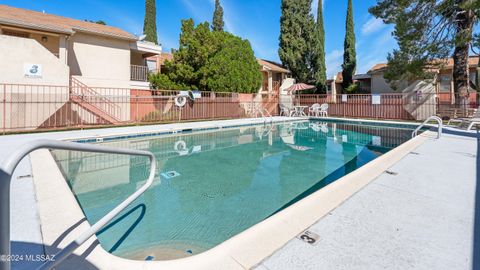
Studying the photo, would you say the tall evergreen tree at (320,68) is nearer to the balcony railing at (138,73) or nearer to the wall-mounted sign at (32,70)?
the balcony railing at (138,73)

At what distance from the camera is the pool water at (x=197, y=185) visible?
9.96 feet

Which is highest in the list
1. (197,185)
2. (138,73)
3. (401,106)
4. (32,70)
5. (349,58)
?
(349,58)

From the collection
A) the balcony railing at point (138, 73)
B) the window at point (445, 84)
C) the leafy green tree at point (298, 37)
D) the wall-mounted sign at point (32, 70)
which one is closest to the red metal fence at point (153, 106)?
the wall-mounted sign at point (32, 70)

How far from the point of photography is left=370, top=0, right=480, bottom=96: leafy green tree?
13.5 metres

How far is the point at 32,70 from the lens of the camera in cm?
1048

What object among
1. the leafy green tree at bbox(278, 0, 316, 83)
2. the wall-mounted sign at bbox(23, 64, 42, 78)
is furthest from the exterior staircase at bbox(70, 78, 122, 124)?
the leafy green tree at bbox(278, 0, 316, 83)

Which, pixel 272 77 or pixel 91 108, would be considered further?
pixel 272 77

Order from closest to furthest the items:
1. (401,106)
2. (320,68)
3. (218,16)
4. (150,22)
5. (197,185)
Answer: (197,185)
(401,106)
(320,68)
(150,22)
(218,16)

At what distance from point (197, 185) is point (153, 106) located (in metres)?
10.3

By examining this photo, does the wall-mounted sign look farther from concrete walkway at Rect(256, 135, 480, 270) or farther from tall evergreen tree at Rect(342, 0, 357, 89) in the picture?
tall evergreen tree at Rect(342, 0, 357, 89)

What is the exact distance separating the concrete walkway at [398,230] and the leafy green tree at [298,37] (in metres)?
22.9

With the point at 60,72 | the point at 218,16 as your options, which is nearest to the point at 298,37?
the point at 218,16

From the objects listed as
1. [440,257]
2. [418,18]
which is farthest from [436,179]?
[418,18]

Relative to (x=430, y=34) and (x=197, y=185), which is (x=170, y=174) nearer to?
(x=197, y=185)
